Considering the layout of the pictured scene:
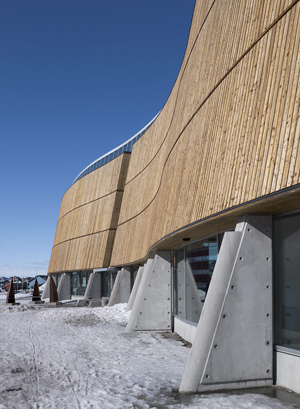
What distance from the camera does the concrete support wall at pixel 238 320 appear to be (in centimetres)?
709

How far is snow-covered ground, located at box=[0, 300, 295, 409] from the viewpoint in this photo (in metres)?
6.50

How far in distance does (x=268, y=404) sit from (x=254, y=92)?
5.00 m

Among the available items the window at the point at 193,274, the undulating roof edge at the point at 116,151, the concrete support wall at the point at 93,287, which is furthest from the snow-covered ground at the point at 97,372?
the undulating roof edge at the point at 116,151

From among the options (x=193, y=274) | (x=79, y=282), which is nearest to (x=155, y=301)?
(x=193, y=274)

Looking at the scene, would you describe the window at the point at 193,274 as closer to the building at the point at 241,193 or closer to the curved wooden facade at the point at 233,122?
the building at the point at 241,193

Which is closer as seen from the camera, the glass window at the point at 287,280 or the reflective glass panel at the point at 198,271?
the glass window at the point at 287,280

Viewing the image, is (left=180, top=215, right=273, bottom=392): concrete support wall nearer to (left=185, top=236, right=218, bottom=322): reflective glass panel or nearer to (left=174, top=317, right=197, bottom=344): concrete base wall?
(left=185, top=236, right=218, bottom=322): reflective glass panel

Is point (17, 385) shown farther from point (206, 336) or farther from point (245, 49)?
point (245, 49)

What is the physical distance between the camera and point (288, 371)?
275 inches

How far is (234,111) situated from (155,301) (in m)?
9.37

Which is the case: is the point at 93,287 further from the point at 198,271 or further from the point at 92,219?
the point at 198,271

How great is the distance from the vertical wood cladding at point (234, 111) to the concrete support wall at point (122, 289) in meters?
13.8

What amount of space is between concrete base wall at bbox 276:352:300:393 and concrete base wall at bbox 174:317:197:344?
13.8ft

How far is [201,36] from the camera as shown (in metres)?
11.3
